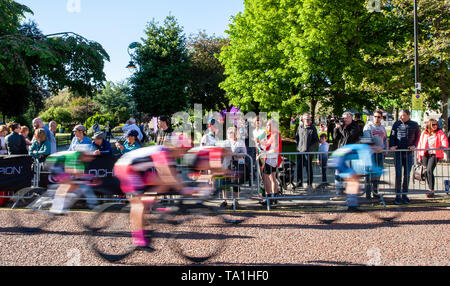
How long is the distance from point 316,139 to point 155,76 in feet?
98.3

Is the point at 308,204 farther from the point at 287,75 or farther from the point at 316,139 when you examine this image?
the point at 287,75

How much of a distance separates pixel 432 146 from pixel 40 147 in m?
9.45

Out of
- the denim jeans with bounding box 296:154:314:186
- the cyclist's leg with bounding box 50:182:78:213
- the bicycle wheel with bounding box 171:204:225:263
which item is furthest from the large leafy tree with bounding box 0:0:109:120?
the bicycle wheel with bounding box 171:204:225:263

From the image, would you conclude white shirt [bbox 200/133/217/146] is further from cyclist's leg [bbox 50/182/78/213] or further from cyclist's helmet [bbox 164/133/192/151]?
cyclist's helmet [bbox 164/133/192/151]

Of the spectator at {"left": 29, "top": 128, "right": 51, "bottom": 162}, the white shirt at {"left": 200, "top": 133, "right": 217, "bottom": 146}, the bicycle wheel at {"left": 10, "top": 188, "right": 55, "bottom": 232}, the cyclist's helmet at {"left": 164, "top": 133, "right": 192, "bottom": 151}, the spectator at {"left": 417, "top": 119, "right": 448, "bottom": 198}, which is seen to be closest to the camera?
the cyclist's helmet at {"left": 164, "top": 133, "right": 192, "bottom": 151}

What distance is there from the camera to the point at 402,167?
304 inches

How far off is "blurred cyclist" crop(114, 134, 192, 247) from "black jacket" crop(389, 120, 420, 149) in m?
5.54

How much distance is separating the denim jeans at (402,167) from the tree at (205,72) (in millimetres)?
32172

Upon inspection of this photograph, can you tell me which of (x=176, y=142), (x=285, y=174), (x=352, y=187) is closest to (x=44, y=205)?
(x=176, y=142)

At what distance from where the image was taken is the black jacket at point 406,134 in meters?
7.69

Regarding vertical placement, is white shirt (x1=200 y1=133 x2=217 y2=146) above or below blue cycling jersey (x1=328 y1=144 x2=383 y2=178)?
above

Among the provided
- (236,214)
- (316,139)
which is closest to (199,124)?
(316,139)

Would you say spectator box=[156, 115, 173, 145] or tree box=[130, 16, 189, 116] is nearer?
spectator box=[156, 115, 173, 145]

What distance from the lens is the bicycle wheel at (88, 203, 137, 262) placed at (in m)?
4.59
